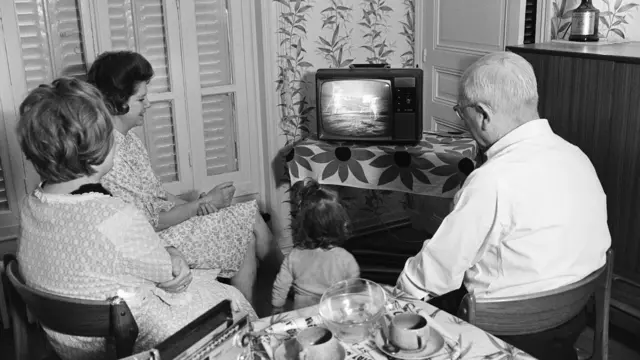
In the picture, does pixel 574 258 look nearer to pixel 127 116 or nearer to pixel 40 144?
pixel 40 144

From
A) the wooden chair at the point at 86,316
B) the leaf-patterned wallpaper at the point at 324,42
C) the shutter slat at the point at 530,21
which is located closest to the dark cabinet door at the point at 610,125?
the shutter slat at the point at 530,21

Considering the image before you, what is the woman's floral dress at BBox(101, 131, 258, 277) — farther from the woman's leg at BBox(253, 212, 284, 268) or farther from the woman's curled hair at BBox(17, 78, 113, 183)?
the woman's curled hair at BBox(17, 78, 113, 183)

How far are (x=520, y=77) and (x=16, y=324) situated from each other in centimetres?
132

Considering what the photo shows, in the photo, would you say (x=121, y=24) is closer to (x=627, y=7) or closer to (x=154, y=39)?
(x=154, y=39)

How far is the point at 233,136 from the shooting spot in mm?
3123

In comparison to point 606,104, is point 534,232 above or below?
below

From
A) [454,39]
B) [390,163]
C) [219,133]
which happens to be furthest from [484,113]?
[219,133]

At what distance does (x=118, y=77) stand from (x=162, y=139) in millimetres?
814

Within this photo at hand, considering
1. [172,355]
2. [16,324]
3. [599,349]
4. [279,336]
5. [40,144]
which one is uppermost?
[40,144]

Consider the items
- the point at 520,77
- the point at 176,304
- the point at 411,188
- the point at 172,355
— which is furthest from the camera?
the point at 411,188

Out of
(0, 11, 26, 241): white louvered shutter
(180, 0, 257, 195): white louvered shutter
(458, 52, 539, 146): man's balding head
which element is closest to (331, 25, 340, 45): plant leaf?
(180, 0, 257, 195): white louvered shutter

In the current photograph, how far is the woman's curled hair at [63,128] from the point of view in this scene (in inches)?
52.4

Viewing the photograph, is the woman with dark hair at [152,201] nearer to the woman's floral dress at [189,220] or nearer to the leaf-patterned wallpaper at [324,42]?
the woman's floral dress at [189,220]

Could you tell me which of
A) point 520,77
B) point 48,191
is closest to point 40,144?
point 48,191
